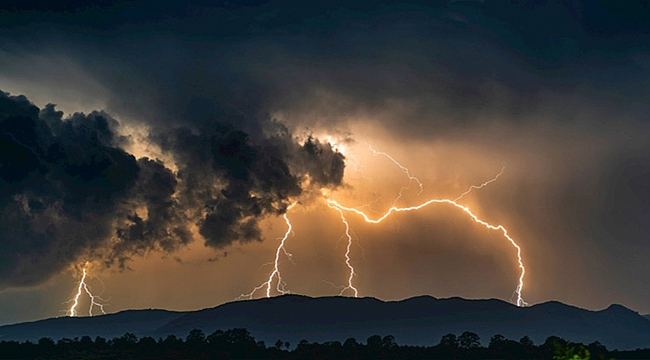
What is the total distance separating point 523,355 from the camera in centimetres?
19912

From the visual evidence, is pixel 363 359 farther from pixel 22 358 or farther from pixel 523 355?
pixel 22 358

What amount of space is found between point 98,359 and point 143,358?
10833 millimetres

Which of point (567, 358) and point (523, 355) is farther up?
point (523, 355)

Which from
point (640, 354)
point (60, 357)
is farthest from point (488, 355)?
point (60, 357)

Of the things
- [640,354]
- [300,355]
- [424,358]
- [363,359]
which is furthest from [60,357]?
[640,354]

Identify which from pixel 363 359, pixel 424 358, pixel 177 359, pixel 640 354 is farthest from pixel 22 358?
pixel 640 354

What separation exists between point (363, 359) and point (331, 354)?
9.40 m

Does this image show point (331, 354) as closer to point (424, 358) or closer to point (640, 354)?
point (424, 358)

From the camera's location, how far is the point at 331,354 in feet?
646

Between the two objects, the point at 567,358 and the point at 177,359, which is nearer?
the point at 567,358

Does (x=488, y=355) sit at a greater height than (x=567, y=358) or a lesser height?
greater

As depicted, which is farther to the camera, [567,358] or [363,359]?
[363,359]

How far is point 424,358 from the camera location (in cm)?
19600

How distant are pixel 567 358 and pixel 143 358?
155610 millimetres
